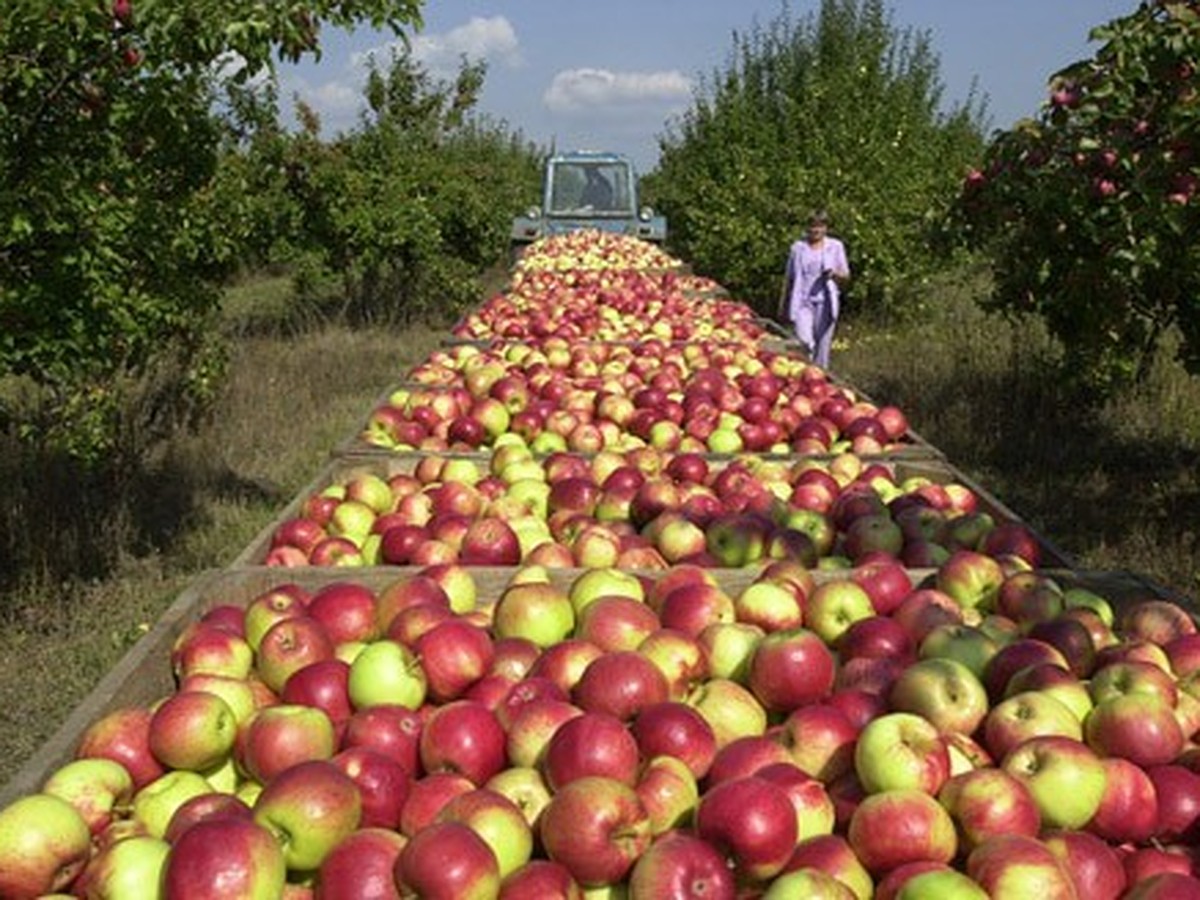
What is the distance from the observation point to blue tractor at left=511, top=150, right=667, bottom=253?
790 inches

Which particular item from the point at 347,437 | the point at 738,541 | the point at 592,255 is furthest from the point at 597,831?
the point at 592,255

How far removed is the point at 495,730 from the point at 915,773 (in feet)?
2.56

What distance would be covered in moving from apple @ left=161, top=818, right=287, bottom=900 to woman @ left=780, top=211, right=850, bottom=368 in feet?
31.3

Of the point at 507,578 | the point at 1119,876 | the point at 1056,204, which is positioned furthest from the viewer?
the point at 1056,204

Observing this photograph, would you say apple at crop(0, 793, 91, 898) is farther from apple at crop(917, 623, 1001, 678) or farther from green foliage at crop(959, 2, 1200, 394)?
green foliage at crop(959, 2, 1200, 394)

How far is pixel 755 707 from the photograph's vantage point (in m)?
2.40

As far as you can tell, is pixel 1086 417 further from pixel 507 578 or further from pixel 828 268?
pixel 507 578

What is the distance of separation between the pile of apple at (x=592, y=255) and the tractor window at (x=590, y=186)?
7.55 ft

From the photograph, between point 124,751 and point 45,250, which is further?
point 45,250

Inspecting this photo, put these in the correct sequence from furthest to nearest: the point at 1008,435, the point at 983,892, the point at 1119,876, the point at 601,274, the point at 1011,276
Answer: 1. the point at 601,274
2. the point at 1008,435
3. the point at 1011,276
4. the point at 1119,876
5. the point at 983,892

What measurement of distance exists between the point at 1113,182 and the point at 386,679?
4.56 metres

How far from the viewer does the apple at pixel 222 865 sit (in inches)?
67.3

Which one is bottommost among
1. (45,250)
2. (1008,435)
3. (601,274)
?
(1008,435)

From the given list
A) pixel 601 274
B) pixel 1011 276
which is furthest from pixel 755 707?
pixel 601 274
